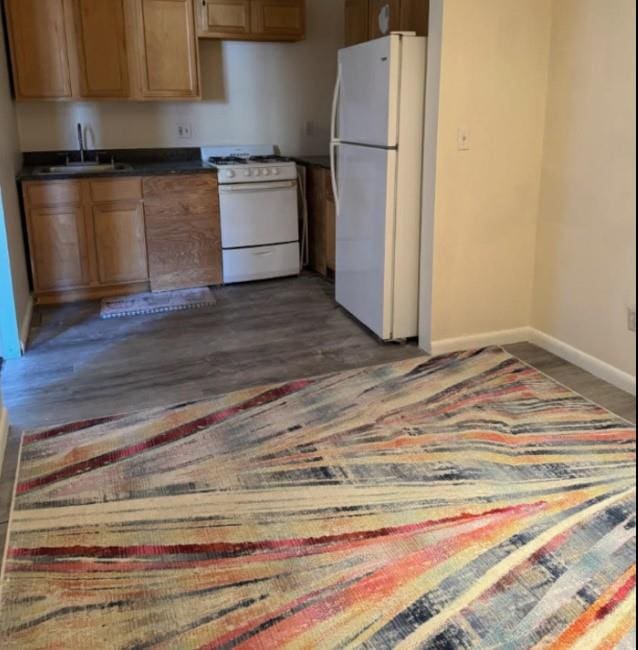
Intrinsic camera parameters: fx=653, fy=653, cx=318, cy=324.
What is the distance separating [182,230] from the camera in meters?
4.54

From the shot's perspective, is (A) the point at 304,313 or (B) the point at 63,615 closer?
(B) the point at 63,615

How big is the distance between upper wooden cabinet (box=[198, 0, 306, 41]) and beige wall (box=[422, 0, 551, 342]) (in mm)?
2114

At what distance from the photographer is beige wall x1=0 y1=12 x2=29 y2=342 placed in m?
3.51

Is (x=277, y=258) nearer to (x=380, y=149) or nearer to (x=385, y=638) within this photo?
(x=380, y=149)

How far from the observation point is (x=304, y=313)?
4.13 meters

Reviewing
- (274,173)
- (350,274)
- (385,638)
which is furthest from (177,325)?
(385,638)

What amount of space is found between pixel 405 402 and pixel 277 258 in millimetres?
2246

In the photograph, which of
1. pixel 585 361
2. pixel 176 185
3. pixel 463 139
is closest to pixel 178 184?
pixel 176 185

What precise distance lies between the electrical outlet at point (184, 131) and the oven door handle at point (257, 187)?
2.61 feet

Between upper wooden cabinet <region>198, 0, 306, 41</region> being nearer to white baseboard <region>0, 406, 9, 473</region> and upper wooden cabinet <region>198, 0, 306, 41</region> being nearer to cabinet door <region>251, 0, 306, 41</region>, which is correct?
cabinet door <region>251, 0, 306, 41</region>

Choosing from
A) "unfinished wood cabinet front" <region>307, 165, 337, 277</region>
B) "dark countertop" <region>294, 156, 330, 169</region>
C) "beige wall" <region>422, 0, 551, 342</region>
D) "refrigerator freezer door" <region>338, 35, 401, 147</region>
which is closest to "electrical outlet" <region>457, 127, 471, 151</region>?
"beige wall" <region>422, 0, 551, 342</region>

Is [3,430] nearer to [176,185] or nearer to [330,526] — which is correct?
[330,526]

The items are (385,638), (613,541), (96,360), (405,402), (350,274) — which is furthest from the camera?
(350,274)

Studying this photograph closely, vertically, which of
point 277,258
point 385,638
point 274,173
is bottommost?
point 385,638
